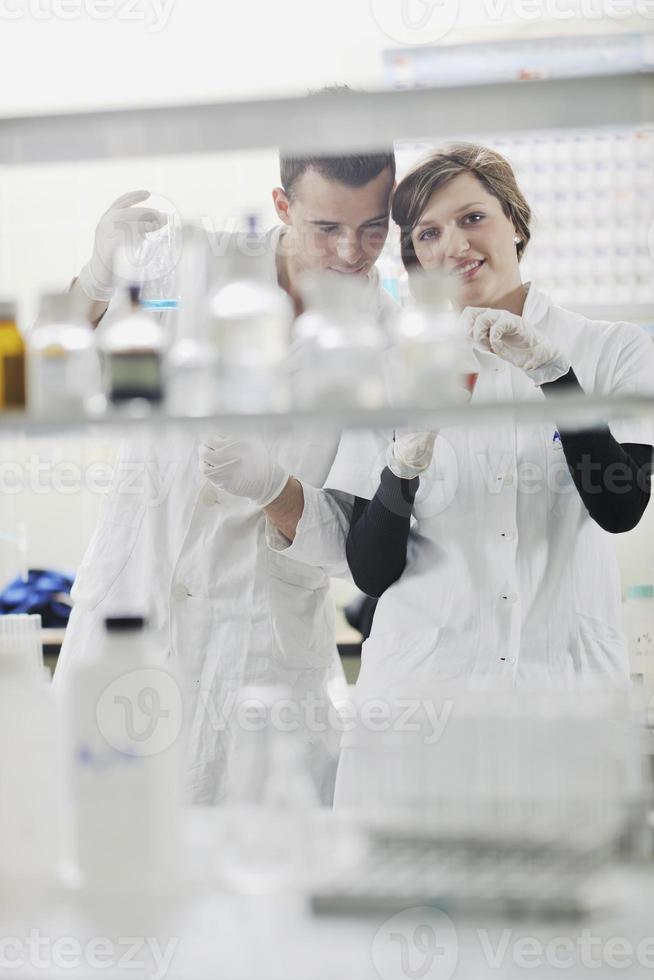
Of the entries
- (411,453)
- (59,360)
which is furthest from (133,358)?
(411,453)

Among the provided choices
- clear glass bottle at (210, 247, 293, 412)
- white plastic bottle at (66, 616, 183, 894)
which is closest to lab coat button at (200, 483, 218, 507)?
clear glass bottle at (210, 247, 293, 412)

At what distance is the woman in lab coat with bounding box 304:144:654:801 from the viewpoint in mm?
1865

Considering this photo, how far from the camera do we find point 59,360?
1.09 meters

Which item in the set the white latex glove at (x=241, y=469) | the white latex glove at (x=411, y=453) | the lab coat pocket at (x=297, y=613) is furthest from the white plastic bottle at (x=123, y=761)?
the lab coat pocket at (x=297, y=613)

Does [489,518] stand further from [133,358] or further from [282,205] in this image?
[133,358]

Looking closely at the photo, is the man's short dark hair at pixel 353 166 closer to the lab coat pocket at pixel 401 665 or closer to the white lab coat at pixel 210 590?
the white lab coat at pixel 210 590

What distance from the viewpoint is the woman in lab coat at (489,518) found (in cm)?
187

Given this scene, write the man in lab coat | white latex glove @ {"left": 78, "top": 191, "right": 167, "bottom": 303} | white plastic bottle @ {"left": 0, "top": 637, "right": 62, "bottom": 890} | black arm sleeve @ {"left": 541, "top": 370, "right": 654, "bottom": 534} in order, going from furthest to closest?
the man in lab coat
black arm sleeve @ {"left": 541, "top": 370, "right": 654, "bottom": 534}
white latex glove @ {"left": 78, "top": 191, "right": 167, "bottom": 303}
white plastic bottle @ {"left": 0, "top": 637, "right": 62, "bottom": 890}

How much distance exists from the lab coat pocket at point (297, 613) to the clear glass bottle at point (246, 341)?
94 cm

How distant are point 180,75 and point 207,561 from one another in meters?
1.30

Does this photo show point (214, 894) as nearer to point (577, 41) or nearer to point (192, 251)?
Answer: point (192, 251)

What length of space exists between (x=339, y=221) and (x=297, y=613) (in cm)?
76

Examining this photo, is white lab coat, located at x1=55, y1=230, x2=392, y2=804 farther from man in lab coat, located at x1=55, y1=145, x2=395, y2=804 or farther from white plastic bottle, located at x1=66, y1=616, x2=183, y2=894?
white plastic bottle, located at x1=66, y1=616, x2=183, y2=894

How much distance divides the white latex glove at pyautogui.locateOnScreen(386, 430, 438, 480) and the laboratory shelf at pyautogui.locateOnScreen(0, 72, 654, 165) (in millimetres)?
554
